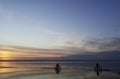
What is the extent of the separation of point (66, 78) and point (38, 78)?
3592 millimetres

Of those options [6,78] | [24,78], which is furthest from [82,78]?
[6,78]

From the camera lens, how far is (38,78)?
93.4 ft

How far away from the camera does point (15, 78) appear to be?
93.1 ft

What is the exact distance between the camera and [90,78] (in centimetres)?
2891

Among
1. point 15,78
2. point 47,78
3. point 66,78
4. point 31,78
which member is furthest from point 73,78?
point 15,78

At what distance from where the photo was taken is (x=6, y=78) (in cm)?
2820

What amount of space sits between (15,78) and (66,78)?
650 centimetres

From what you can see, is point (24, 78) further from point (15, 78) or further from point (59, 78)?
point (59, 78)

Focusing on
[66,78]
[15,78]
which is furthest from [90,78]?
[15,78]

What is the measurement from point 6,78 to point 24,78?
90.0 inches

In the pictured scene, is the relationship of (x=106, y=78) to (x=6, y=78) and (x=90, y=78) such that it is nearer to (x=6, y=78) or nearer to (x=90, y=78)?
(x=90, y=78)

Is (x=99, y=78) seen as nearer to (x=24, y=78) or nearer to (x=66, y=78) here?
(x=66, y=78)

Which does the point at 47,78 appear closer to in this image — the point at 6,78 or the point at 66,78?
the point at 66,78

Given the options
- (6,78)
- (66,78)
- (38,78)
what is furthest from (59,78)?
(6,78)
